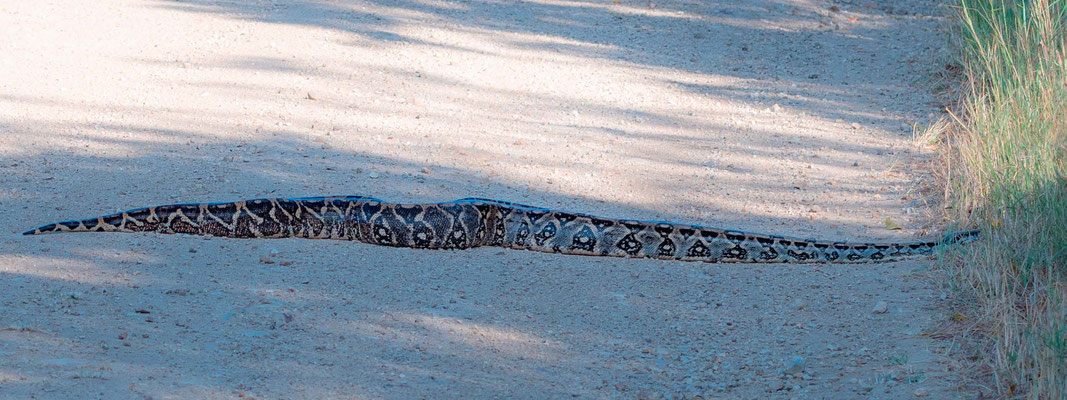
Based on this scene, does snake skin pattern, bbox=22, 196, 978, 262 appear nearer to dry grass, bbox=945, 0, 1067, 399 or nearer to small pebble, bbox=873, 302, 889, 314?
dry grass, bbox=945, 0, 1067, 399

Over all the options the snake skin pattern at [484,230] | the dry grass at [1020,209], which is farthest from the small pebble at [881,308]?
the snake skin pattern at [484,230]

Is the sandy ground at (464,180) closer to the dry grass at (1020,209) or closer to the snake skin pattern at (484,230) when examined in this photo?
the snake skin pattern at (484,230)

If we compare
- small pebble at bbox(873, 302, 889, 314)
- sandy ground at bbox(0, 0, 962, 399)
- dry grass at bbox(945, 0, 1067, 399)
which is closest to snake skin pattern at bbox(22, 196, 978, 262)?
sandy ground at bbox(0, 0, 962, 399)

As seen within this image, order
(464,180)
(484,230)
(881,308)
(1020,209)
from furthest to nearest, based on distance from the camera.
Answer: (464,180), (484,230), (1020,209), (881,308)

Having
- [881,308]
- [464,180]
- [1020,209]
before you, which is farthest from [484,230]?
[1020,209]

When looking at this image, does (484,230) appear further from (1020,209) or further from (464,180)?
(1020,209)

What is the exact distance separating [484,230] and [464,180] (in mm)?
1362

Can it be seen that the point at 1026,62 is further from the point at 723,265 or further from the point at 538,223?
the point at 538,223

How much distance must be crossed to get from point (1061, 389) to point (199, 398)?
456 centimetres

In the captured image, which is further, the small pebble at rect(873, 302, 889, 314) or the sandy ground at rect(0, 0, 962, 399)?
the small pebble at rect(873, 302, 889, 314)

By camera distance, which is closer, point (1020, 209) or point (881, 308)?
point (881, 308)

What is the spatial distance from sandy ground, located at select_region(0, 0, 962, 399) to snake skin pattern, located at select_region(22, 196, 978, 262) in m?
0.19

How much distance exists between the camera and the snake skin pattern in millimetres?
7828

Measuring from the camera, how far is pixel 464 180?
30.9ft
